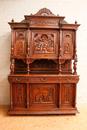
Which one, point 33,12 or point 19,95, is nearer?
point 19,95

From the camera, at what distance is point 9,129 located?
3.55m

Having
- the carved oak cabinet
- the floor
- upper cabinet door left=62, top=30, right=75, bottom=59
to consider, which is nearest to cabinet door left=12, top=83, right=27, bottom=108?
the carved oak cabinet

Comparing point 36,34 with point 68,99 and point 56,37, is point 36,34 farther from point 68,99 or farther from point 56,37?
point 68,99

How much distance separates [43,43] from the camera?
428 cm

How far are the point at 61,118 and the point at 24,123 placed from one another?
0.71 m

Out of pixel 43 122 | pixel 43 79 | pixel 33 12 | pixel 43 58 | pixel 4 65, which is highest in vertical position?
pixel 33 12

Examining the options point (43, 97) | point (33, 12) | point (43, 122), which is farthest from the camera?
point (33, 12)

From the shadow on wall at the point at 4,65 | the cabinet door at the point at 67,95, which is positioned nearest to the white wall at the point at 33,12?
the shadow on wall at the point at 4,65

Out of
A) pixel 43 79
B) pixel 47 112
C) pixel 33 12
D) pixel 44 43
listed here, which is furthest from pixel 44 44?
pixel 47 112

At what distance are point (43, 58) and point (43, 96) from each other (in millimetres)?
733

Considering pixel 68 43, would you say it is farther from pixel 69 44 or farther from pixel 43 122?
pixel 43 122

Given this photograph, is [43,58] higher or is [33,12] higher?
[33,12]

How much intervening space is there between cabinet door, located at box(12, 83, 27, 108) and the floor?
250 millimetres

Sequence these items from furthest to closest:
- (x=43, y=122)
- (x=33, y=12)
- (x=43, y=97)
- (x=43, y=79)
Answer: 1. (x=33, y=12)
2. (x=43, y=97)
3. (x=43, y=79)
4. (x=43, y=122)
